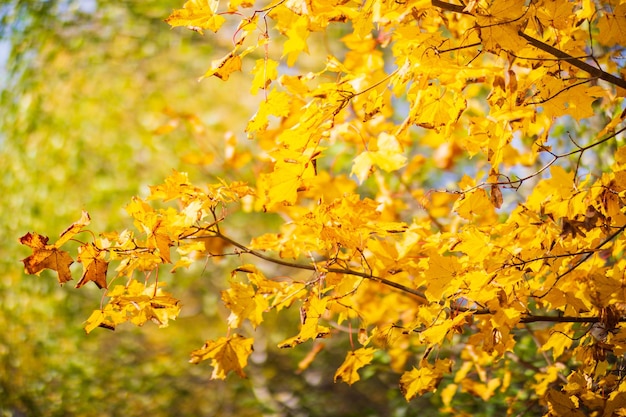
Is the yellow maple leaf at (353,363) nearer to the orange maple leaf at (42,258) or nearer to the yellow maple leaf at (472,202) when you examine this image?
the yellow maple leaf at (472,202)

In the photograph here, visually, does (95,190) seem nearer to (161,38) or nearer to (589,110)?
(161,38)

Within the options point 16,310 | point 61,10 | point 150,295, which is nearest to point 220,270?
point 16,310

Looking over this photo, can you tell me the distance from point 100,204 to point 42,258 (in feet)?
11.1

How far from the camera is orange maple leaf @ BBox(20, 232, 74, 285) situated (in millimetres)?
951

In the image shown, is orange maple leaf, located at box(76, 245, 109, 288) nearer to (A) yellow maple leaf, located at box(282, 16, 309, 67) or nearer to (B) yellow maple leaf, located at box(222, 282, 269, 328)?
(B) yellow maple leaf, located at box(222, 282, 269, 328)

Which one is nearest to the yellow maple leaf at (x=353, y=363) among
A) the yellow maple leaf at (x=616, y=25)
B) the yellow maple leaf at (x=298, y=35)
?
the yellow maple leaf at (x=298, y=35)

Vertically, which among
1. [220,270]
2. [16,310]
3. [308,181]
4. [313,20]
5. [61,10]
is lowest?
[220,270]

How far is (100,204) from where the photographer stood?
13.6ft

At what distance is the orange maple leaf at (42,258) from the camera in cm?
95

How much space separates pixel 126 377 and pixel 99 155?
1.85 metres

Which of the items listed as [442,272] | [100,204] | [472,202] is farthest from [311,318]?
[100,204]

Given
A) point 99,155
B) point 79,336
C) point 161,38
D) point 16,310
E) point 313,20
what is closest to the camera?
point 313,20

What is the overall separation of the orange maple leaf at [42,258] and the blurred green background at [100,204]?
4.57 feet

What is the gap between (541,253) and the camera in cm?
108
